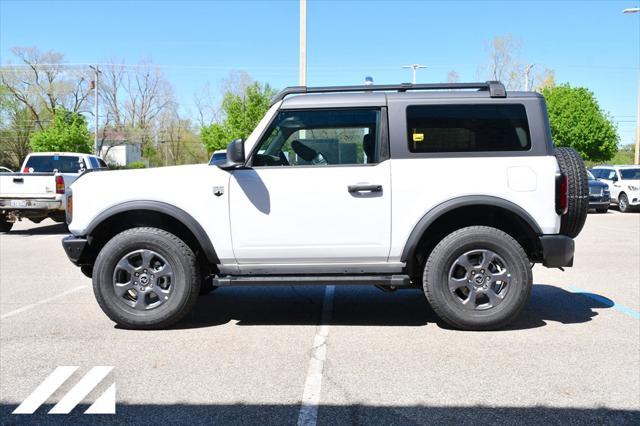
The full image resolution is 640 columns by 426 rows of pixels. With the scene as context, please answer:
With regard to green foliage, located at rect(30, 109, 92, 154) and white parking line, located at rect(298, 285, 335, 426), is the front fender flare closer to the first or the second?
white parking line, located at rect(298, 285, 335, 426)

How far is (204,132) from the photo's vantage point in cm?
5038

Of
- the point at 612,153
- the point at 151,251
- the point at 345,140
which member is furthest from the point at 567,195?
the point at 612,153

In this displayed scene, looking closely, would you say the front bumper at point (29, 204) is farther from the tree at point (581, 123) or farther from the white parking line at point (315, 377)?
the tree at point (581, 123)

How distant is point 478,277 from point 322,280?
1353 mm

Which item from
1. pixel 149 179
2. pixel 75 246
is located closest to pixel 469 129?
pixel 149 179

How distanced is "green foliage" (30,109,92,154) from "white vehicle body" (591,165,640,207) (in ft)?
121

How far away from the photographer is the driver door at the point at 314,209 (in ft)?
15.8

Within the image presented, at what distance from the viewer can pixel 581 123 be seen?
4156cm

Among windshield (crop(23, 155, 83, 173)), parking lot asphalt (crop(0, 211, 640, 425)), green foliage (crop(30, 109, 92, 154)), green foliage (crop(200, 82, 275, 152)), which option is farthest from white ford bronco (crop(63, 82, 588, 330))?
green foliage (crop(30, 109, 92, 154))

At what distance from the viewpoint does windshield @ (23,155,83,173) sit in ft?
48.5

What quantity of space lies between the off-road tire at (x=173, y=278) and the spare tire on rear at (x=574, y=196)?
3.31 m

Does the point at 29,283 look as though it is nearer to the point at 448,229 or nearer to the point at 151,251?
the point at 151,251

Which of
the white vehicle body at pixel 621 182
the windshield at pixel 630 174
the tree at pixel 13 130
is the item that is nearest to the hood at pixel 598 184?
the white vehicle body at pixel 621 182

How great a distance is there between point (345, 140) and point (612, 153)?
44.4 meters
